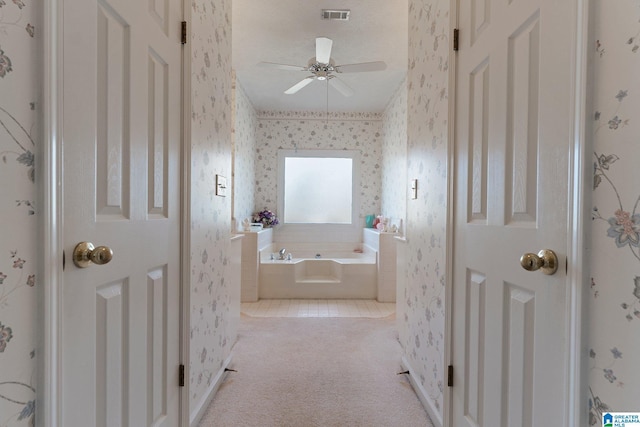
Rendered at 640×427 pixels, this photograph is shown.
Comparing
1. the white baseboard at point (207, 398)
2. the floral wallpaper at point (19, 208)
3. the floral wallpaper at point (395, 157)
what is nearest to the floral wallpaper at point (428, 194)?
the white baseboard at point (207, 398)

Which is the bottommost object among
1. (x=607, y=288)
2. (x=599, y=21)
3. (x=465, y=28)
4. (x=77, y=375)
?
(x=77, y=375)

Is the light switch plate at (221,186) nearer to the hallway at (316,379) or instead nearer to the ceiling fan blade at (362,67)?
the hallway at (316,379)

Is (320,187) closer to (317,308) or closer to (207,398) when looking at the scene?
(317,308)

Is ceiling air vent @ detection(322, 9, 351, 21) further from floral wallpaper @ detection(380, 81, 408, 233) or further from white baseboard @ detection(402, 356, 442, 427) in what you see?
white baseboard @ detection(402, 356, 442, 427)

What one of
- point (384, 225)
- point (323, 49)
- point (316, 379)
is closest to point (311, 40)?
point (323, 49)

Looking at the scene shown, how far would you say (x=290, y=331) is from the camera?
2834 mm

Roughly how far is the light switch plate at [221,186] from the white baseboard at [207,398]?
3.41 ft

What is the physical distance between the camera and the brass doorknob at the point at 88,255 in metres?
0.79

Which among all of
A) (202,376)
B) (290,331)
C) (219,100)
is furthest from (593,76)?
(290,331)

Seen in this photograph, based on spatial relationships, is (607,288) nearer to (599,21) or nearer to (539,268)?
(539,268)

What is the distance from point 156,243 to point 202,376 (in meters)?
0.83

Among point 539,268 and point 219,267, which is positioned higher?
point 539,268

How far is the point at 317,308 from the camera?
140 inches

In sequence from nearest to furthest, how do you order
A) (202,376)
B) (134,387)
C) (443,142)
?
(134,387) < (443,142) < (202,376)
